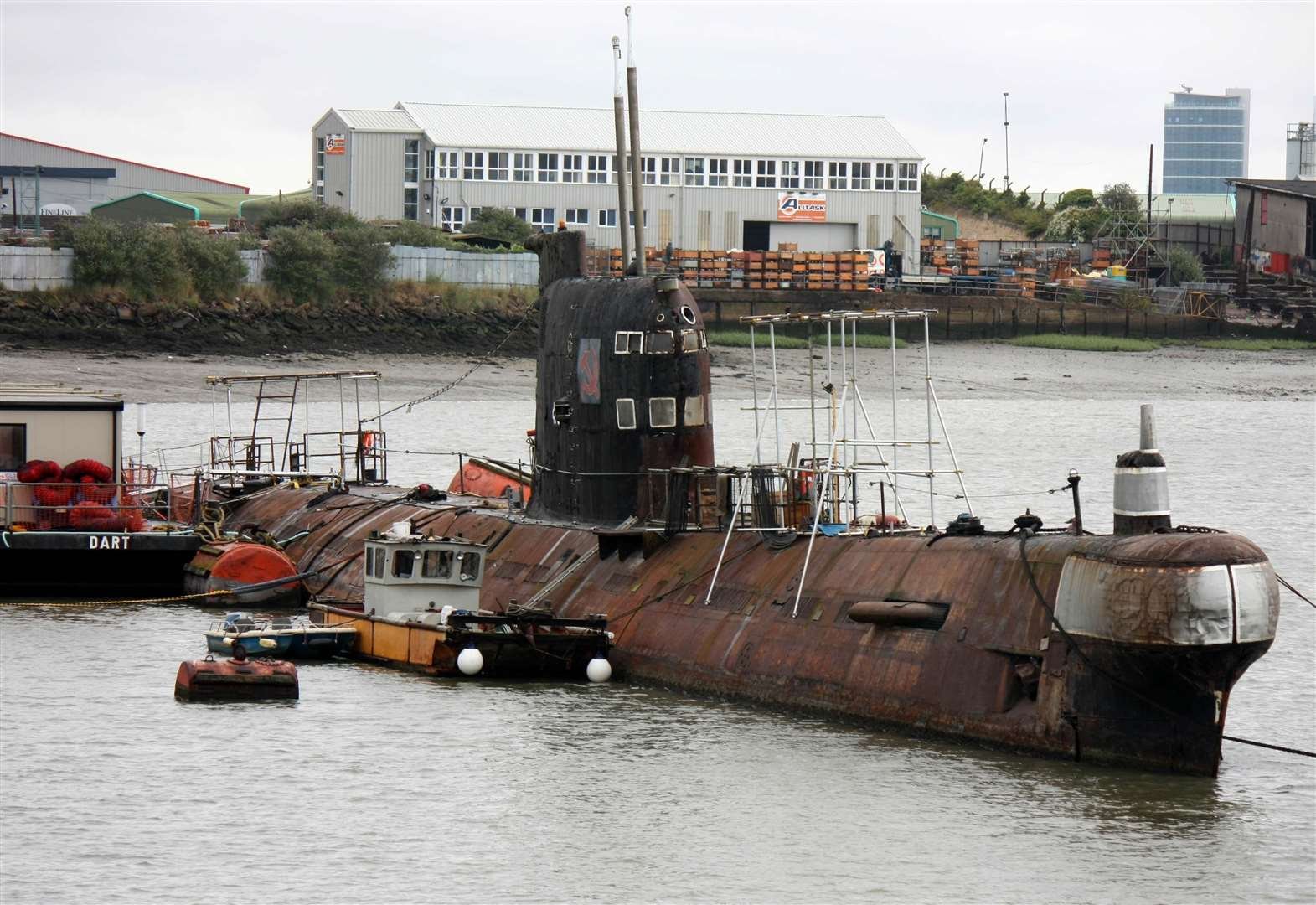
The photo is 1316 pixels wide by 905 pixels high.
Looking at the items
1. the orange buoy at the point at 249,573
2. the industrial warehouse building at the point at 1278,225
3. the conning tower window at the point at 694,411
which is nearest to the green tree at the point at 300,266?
the orange buoy at the point at 249,573

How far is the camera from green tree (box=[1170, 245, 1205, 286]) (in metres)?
107

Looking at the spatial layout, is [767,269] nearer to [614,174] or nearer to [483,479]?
[614,174]

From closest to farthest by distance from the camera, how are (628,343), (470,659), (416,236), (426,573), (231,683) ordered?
1. (231,683)
2. (470,659)
3. (628,343)
4. (426,573)
5. (416,236)

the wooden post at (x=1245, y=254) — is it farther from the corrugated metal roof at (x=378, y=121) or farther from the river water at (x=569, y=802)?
the river water at (x=569, y=802)

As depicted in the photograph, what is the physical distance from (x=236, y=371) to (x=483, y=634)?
1796 inches

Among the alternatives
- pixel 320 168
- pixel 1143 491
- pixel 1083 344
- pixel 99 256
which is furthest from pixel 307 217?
pixel 1143 491

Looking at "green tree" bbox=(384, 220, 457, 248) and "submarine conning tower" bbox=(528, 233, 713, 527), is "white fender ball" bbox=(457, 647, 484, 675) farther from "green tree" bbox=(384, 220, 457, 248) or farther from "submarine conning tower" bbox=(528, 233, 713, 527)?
"green tree" bbox=(384, 220, 457, 248)

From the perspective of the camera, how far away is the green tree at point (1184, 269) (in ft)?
350

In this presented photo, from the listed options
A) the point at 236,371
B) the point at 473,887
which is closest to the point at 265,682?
the point at 473,887

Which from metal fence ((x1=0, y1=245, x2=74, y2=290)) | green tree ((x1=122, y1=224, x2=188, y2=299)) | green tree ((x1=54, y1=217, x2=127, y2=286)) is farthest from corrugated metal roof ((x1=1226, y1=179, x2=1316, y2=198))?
metal fence ((x1=0, y1=245, x2=74, y2=290))

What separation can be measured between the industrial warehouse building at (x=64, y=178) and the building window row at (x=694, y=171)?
82.9 feet

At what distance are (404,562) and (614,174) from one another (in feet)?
241

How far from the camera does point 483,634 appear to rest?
1141 inches

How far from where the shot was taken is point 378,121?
101m
